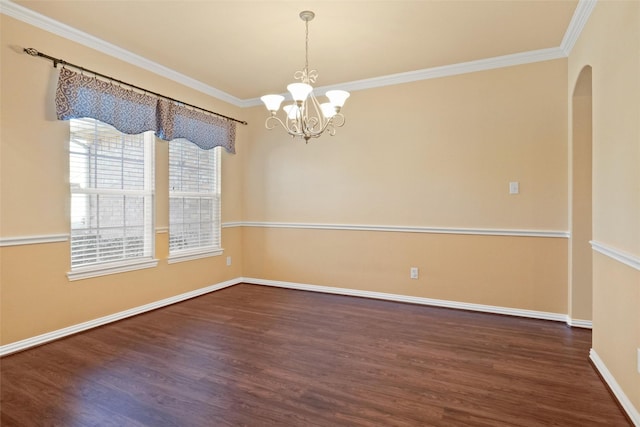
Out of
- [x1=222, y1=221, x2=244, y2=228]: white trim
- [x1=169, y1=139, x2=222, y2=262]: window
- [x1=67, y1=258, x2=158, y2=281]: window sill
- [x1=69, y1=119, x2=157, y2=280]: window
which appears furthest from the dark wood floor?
[x1=222, y1=221, x2=244, y2=228]: white trim

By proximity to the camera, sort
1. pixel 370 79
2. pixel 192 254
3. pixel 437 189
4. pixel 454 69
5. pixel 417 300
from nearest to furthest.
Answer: pixel 454 69 < pixel 437 189 < pixel 417 300 < pixel 370 79 < pixel 192 254

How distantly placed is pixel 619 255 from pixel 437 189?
1.94m

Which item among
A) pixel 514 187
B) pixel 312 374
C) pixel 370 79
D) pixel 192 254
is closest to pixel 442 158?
pixel 514 187

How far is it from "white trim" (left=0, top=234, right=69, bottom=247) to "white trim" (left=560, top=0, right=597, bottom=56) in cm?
446

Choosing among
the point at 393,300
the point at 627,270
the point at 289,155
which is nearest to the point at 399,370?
the point at 627,270

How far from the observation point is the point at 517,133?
11.1 ft

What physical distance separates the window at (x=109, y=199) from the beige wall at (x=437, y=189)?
64.7 inches

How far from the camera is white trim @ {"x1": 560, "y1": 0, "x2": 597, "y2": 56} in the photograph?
242 cm

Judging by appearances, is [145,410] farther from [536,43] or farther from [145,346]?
[536,43]

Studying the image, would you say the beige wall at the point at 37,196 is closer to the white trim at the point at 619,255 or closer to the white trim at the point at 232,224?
the white trim at the point at 232,224

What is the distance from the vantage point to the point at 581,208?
3076 mm

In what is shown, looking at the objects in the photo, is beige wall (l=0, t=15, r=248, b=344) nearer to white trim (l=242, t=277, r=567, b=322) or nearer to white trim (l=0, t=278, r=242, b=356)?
white trim (l=0, t=278, r=242, b=356)

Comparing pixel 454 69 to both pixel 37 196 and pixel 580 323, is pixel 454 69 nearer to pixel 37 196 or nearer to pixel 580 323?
pixel 580 323

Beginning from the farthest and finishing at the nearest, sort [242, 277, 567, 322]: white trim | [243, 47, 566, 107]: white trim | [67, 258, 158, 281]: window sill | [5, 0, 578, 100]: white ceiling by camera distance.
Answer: [242, 277, 567, 322]: white trim
[243, 47, 566, 107]: white trim
[67, 258, 158, 281]: window sill
[5, 0, 578, 100]: white ceiling
